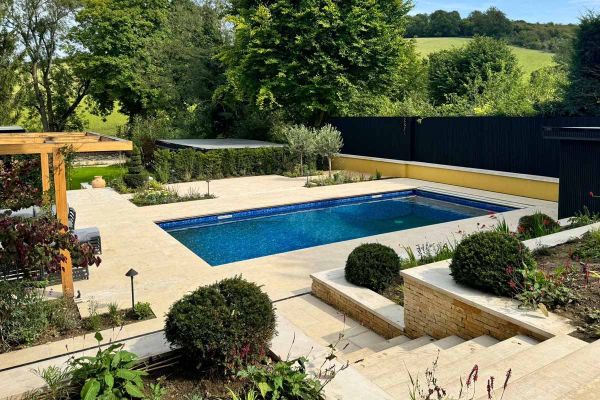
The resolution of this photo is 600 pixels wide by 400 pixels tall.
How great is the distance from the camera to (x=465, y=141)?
16500 mm

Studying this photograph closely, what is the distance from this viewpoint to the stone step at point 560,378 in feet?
10.3

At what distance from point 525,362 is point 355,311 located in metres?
2.64

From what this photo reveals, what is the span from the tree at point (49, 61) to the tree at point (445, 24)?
39.4m

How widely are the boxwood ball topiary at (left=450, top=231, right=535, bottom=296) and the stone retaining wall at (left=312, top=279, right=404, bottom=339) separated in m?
1.05

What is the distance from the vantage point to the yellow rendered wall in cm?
1392

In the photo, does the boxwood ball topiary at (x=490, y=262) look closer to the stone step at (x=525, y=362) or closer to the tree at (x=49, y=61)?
the stone step at (x=525, y=362)

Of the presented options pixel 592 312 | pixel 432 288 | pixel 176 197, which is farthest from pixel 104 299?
pixel 176 197

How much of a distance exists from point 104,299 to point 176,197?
26.4 feet

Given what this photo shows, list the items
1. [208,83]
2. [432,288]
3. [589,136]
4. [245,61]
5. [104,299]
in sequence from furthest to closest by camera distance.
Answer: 1. [208,83]
2. [245,61]
3. [589,136]
4. [104,299]
5. [432,288]

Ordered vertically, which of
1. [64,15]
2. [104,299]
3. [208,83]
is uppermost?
[64,15]

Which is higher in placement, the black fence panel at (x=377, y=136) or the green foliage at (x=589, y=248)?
the black fence panel at (x=377, y=136)

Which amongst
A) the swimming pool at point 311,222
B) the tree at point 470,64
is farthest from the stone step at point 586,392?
the tree at point 470,64

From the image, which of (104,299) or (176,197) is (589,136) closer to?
(104,299)

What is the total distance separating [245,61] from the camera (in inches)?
863
